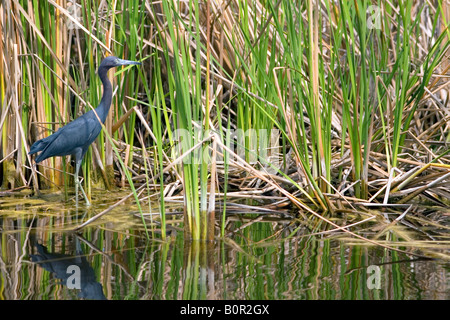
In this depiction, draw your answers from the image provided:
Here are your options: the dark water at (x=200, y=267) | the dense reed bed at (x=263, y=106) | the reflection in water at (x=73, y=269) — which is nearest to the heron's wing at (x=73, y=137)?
the dense reed bed at (x=263, y=106)

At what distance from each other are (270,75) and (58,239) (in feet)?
4.73

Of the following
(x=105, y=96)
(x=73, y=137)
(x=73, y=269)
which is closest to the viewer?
(x=73, y=269)

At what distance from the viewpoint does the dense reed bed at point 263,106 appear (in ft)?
10.5

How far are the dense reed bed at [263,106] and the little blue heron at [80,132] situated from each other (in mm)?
98

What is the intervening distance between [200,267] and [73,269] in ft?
1.59

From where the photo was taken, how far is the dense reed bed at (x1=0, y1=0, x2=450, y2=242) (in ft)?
10.5

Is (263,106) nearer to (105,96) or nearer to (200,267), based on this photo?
(105,96)

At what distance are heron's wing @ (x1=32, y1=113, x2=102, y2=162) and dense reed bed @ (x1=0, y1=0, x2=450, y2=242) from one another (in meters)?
0.13

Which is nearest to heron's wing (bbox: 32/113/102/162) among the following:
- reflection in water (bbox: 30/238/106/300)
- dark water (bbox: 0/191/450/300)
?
dark water (bbox: 0/191/450/300)

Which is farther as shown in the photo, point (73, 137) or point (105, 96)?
point (105, 96)

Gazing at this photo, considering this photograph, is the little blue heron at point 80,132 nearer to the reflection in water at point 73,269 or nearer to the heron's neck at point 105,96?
the heron's neck at point 105,96

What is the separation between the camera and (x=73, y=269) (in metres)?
2.44

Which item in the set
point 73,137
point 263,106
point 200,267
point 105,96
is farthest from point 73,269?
point 263,106

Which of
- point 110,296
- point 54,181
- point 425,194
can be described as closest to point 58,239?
point 110,296
